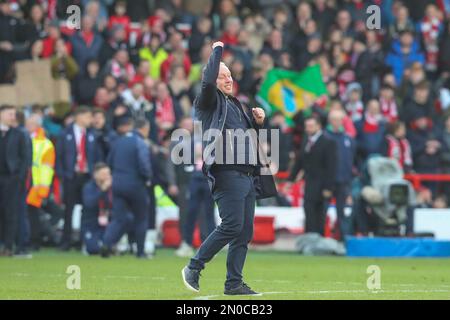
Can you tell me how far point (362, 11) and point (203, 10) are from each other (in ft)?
11.9

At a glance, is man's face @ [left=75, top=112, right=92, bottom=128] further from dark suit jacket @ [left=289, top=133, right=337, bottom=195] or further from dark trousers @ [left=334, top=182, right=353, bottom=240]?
dark trousers @ [left=334, top=182, right=353, bottom=240]

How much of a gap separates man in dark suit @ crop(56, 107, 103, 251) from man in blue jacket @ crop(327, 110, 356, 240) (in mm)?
4328

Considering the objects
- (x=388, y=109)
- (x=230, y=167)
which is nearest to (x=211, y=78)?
(x=230, y=167)

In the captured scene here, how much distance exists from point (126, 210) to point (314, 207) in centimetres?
402

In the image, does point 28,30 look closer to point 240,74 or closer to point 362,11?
point 240,74

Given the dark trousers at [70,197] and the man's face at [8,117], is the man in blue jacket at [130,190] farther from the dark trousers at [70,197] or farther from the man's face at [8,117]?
the dark trousers at [70,197]

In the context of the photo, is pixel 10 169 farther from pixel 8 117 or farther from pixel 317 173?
pixel 317 173

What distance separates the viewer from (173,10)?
32.3 m

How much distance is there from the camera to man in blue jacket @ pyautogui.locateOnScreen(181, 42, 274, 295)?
14234 mm

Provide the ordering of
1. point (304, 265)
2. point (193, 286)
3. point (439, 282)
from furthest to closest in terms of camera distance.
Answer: point (304, 265), point (439, 282), point (193, 286)

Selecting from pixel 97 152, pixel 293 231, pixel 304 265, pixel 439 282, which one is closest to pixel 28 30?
pixel 97 152

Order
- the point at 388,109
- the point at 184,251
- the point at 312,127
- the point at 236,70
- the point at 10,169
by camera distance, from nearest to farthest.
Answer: the point at 10,169 → the point at 184,251 → the point at 312,127 → the point at 236,70 → the point at 388,109

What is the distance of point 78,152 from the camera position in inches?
1023

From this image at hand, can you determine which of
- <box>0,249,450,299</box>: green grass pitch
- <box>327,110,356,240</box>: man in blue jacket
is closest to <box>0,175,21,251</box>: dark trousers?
<box>0,249,450,299</box>: green grass pitch
